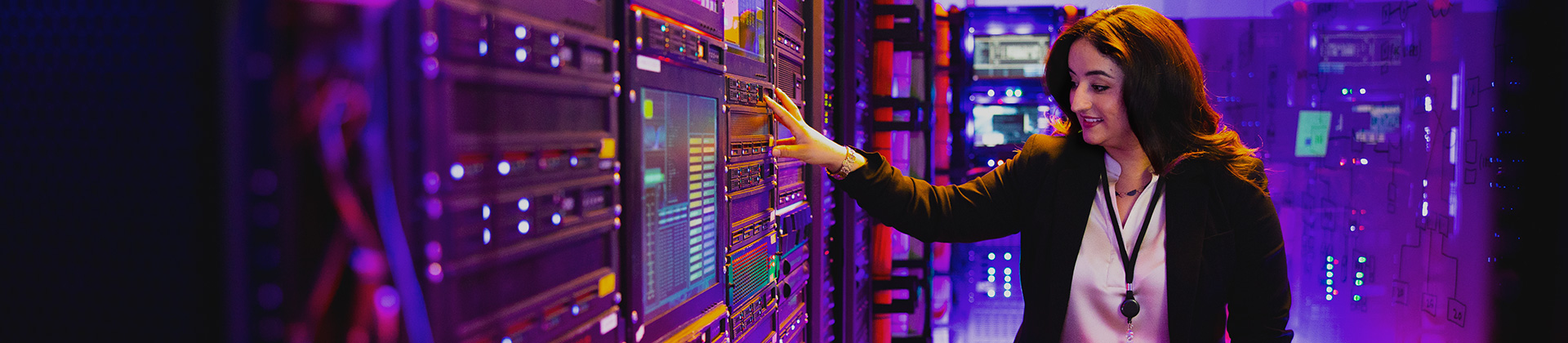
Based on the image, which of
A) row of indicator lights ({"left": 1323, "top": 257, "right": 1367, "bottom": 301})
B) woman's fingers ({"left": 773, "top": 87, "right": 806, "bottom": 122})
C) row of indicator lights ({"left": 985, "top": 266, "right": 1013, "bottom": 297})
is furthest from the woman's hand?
row of indicator lights ({"left": 1323, "top": 257, "right": 1367, "bottom": 301})

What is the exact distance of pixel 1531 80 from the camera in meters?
3.13

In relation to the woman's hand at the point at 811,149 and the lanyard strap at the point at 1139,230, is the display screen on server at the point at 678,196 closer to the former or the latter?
the woman's hand at the point at 811,149

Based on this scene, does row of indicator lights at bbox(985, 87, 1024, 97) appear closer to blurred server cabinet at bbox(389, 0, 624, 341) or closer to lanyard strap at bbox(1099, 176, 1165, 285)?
lanyard strap at bbox(1099, 176, 1165, 285)

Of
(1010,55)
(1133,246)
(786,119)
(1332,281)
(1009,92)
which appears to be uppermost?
(1010,55)

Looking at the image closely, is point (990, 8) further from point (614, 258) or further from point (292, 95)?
point (292, 95)

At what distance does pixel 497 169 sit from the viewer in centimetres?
92

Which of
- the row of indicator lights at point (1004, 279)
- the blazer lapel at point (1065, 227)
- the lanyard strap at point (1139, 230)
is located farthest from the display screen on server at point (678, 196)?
the row of indicator lights at point (1004, 279)

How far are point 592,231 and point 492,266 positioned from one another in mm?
238

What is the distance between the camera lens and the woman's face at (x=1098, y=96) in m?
1.42

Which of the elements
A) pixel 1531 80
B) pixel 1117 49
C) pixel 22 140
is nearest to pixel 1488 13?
pixel 1531 80

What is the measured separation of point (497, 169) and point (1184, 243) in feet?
4.22

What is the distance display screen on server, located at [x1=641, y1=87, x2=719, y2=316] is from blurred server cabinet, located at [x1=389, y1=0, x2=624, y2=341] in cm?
11

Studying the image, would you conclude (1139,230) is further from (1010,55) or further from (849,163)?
(1010,55)

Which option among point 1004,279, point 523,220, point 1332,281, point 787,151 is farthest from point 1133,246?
point 1332,281
